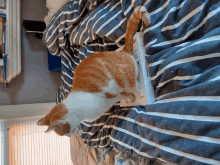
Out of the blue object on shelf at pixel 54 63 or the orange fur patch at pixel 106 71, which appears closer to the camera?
the orange fur patch at pixel 106 71

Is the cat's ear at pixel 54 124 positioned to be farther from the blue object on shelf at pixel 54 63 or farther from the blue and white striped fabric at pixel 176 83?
the blue object on shelf at pixel 54 63

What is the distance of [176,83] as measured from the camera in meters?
0.42

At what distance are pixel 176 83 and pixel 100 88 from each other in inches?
Answer: 10.5

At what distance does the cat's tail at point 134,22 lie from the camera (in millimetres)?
494

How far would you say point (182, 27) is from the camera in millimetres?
441

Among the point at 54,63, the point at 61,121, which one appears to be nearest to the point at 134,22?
the point at 61,121

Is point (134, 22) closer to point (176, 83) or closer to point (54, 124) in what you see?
point (176, 83)

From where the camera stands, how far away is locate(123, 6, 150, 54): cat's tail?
1.62ft

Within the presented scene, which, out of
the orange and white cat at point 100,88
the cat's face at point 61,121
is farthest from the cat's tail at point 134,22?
the cat's face at point 61,121

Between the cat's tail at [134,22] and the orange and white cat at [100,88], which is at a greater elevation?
the cat's tail at [134,22]

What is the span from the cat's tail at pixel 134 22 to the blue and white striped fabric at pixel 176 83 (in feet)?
0.07

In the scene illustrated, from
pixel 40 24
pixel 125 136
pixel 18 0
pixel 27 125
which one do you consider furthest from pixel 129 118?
pixel 18 0

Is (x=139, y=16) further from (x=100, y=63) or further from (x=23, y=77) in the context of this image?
(x=23, y=77)

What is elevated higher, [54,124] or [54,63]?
[54,63]
